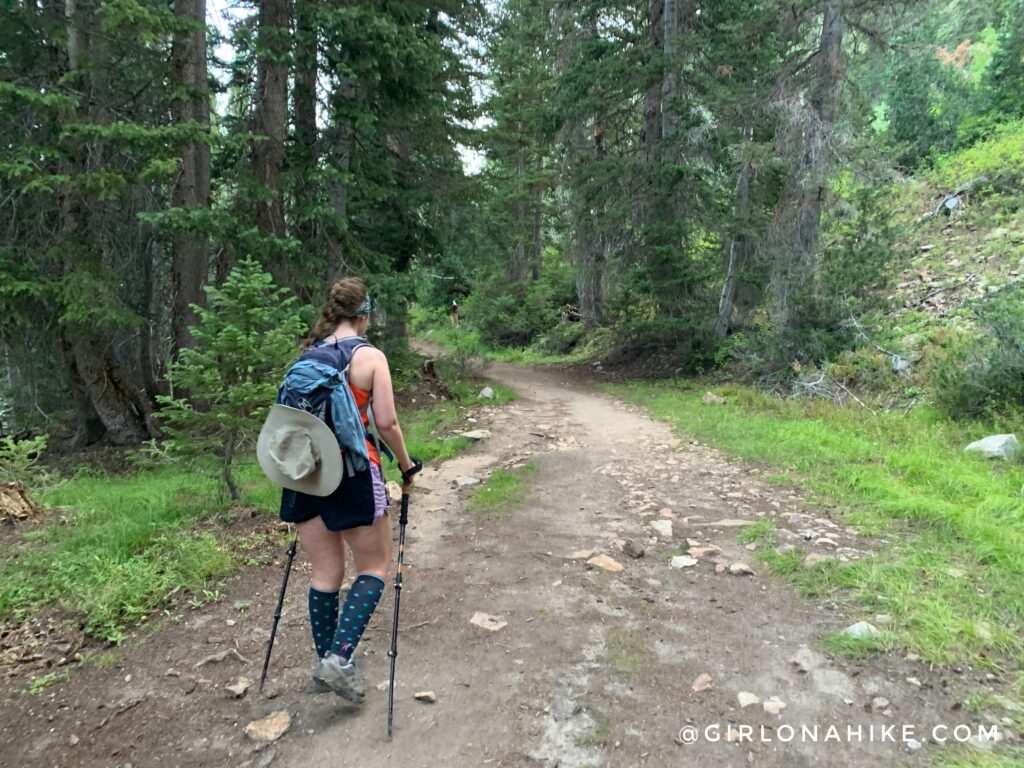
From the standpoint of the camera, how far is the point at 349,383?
A: 3.02m

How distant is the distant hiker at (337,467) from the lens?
2840mm

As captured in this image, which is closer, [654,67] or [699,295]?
[654,67]

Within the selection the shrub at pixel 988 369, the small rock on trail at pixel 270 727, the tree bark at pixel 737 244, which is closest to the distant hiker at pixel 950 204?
the tree bark at pixel 737 244

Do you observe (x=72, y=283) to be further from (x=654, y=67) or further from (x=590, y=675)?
(x=654, y=67)

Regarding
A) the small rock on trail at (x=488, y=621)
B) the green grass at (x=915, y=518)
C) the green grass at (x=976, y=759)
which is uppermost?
the green grass at (x=915, y=518)

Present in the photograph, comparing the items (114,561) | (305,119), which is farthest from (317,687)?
(305,119)

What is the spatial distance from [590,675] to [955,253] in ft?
52.8

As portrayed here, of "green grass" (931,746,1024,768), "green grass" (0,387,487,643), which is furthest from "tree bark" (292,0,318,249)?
"green grass" (931,746,1024,768)

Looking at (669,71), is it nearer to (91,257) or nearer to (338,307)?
(91,257)

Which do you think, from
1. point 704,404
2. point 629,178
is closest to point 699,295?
point 629,178

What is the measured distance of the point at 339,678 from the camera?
2895 mm

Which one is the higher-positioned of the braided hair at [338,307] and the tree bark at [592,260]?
the tree bark at [592,260]

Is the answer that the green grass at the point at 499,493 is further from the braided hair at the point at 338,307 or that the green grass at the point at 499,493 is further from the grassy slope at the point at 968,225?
the grassy slope at the point at 968,225

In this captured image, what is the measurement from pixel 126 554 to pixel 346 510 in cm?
285
